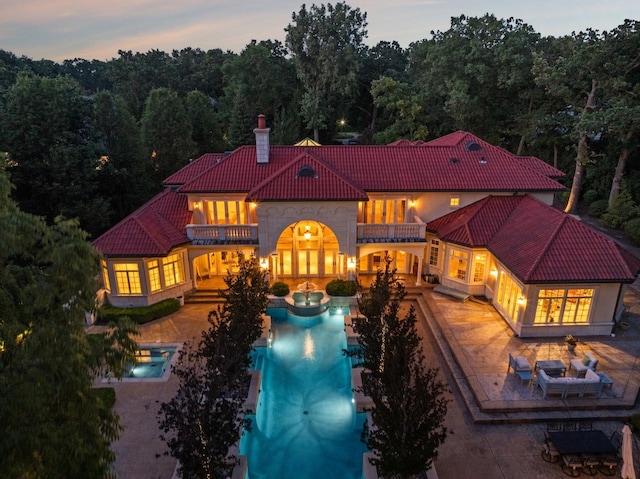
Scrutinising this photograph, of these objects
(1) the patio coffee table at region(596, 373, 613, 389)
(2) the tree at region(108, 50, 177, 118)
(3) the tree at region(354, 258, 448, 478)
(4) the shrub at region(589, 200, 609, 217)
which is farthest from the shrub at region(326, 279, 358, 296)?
(2) the tree at region(108, 50, 177, 118)

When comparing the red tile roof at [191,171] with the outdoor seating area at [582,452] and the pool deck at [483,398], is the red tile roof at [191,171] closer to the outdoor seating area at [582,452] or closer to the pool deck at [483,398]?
the pool deck at [483,398]

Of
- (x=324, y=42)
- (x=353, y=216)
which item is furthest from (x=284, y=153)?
(x=324, y=42)

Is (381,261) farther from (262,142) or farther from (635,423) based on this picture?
(635,423)

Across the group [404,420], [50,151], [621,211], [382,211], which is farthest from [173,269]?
[621,211]

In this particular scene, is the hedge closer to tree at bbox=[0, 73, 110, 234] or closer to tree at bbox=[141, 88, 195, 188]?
tree at bbox=[0, 73, 110, 234]

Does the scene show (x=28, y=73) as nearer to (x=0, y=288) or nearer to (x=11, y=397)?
(x=0, y=288)

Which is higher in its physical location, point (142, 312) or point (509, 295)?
point (509, 295)
